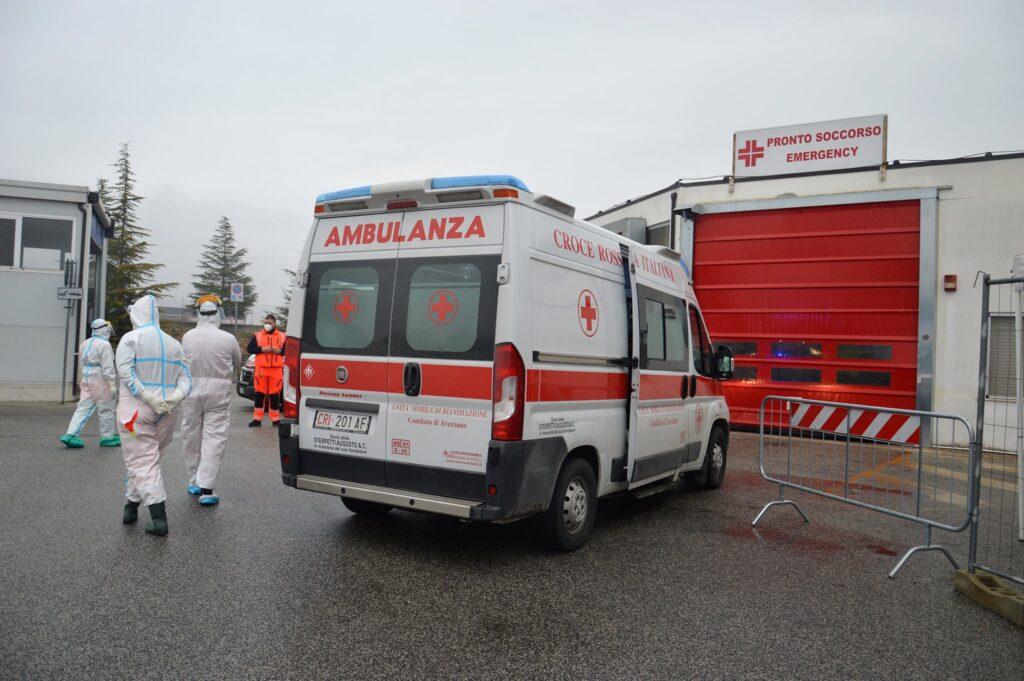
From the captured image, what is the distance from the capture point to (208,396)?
661 centimetres

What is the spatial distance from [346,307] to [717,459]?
15.5 feet

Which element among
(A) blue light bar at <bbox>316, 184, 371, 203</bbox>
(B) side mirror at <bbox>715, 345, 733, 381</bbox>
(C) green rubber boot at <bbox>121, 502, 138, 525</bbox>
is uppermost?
(A) blue light bar at <bbox>316, 184, 371, 203</bbox>

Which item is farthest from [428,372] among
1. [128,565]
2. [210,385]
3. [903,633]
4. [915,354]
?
[915,354]

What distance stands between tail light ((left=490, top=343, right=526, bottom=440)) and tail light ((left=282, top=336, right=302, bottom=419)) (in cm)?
172

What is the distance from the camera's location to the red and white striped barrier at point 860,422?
5.89m

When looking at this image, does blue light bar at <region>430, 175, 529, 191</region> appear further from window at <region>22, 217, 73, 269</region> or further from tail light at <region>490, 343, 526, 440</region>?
window at <region>22, 217, 73, 269</region>

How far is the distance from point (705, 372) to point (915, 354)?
275 inches

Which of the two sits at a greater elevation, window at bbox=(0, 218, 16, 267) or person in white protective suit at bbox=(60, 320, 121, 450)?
window at bbox=(0, 218, 16, 267)

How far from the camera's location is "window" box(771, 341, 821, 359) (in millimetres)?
13470

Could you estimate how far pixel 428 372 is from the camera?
4.96m

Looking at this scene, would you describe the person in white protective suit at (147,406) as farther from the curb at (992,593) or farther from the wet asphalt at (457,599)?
the curb at (992,593)

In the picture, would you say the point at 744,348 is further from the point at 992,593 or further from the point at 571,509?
the point at 992,593

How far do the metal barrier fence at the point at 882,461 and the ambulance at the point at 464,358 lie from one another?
68.8 inches

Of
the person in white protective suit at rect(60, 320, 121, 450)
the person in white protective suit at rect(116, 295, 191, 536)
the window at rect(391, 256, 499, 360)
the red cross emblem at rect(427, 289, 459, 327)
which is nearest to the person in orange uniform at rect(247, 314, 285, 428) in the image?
the person in white protective suit at rect(60, 320, 121, 450)
